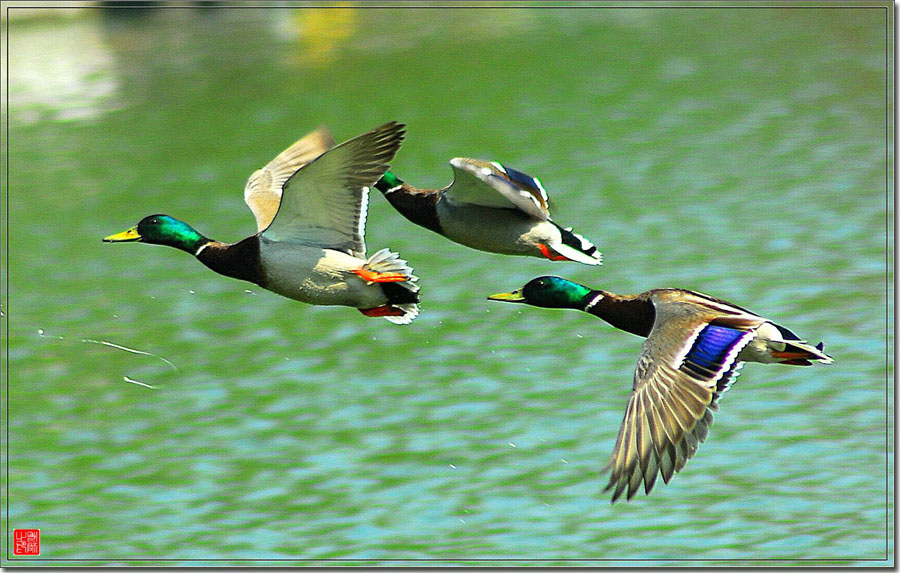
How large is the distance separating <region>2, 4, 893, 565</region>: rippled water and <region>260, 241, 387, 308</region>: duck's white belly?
2.71m

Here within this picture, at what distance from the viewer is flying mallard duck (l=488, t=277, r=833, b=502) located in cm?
572

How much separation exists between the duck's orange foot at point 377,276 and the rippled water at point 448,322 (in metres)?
2.79

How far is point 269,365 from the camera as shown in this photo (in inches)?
467

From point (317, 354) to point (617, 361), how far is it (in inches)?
102

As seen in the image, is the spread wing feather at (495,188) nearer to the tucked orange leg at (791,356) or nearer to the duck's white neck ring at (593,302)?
the duck's white neck ring at (593,302)

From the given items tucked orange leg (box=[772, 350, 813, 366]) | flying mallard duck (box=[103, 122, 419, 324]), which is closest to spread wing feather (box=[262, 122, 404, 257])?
flying mallard duck (box=[103, 122, 419, 324])

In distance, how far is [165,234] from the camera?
7.54m

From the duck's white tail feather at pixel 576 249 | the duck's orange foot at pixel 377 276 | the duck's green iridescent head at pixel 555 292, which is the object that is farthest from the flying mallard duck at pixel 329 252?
the duck's white tail feather at pixel 576 249

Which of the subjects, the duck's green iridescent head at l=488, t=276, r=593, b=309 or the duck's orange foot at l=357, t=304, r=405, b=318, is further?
the duck's green iridescent head at l=488, t=276, r=593, b=309

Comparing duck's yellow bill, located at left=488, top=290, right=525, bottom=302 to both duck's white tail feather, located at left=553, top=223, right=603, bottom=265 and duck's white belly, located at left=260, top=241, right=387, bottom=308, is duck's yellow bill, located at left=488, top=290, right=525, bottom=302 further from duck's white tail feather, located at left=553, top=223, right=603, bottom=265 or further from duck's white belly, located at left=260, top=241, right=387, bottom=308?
duck's white belly, located at left=260, top=241, right=387, bottom=308

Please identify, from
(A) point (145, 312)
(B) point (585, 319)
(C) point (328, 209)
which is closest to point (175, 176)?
(A) point (145, 312)

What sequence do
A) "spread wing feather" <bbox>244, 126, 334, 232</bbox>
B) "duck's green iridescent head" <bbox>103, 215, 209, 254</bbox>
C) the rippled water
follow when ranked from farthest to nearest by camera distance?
the rippled water
"spread wing feather" <bbox>244, 126, 334, 232</bbox>
"duck's green iridescent head" <bbox>103, 215, 209, 254</bbox>

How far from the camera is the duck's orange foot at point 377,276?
266 inches

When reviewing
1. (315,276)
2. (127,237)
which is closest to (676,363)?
(315,276)
